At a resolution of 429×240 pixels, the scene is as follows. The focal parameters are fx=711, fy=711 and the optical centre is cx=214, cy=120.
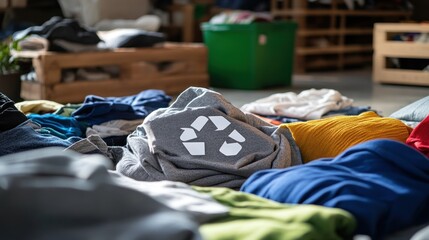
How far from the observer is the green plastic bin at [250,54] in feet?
16.8

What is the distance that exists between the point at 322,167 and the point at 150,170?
0.51m

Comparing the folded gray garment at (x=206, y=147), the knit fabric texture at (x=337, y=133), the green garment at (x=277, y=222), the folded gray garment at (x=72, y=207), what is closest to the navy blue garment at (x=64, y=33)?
the folded gray garment at (x=206, y=147)

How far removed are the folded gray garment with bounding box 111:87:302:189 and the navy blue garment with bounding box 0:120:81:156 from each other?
205mm

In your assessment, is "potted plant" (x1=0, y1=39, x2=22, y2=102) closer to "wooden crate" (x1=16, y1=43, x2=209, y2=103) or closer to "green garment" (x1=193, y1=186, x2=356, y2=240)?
"wooden crate" (x1=16, y1=43, x2=209, y2=103)

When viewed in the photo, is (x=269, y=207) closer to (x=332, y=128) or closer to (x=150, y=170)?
(x=150, y=170)

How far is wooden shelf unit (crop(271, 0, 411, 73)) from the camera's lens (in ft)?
20.8

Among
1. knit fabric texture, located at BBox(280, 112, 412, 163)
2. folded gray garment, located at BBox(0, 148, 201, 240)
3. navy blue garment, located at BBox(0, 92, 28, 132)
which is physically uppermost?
folded gray garment, located at BBox(0, 148, 201, 240)

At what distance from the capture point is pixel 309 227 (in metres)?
1.15

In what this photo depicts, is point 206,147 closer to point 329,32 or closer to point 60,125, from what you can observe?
point 60,125

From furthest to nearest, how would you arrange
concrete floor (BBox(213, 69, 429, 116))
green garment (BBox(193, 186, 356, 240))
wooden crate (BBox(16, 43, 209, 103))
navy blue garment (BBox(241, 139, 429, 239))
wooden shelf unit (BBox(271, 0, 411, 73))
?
wooden shelf unit (BBox(271, 0, 411, 73)), concrete floor (BBox(213, 69, 429, 116)), wooden crate (BBox(16, 43, 209, 103)), navy blue garment (BBox(241, 139, 429, 239)), green garment (BBox(193, 186, 356, 240))

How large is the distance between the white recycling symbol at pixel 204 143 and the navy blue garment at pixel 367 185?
323 mm

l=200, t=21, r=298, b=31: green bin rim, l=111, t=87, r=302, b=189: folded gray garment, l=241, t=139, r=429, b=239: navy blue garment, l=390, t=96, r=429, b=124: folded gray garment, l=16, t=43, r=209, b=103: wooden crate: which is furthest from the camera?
l=200, t=21, r=298, b=31: green bin rim

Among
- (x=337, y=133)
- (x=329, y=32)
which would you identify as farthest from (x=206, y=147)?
(x=329, y=32)

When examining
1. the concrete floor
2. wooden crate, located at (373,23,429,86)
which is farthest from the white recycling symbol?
wooden crate, located at (373,23,429,86)
